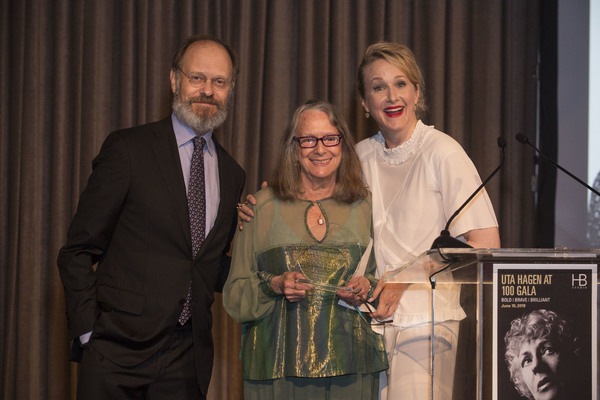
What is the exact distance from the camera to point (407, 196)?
2408mm

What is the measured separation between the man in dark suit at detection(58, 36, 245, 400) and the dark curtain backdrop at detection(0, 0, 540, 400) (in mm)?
1385

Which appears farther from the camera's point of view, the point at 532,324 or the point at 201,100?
the point at 201,100

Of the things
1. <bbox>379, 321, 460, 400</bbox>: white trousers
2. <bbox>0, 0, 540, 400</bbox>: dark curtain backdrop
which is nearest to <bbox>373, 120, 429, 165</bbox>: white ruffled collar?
<bbox>379, 321, 460, 400</bbox>: white trousers

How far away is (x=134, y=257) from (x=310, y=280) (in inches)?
28.5

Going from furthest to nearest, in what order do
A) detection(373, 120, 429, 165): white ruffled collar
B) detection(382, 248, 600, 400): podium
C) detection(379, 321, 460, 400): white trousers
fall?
detection(373, 120, 429, 165): white ruffled collar
detection(379, 321, 460, 400): white trousers
detection(382, 248, 600, 400): podium

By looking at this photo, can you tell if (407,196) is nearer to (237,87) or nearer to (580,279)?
(580,279)

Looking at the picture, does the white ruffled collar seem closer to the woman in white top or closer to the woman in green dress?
the woman in white top

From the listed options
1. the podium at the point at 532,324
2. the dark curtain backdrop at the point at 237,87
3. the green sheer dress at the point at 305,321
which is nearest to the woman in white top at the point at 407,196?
the green sheer dress at the point at 305,321

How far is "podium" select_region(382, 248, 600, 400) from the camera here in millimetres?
1342

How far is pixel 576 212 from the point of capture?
146 inches

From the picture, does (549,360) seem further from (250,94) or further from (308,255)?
(250,94)

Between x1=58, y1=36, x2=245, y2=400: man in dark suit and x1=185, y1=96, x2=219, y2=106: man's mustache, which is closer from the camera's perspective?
x1=58, y1=36, x2=245, y2=400: man in dark suit

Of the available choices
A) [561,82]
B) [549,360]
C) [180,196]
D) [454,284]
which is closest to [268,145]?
[180,196]

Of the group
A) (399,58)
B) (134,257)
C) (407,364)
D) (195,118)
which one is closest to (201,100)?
(195,118)
